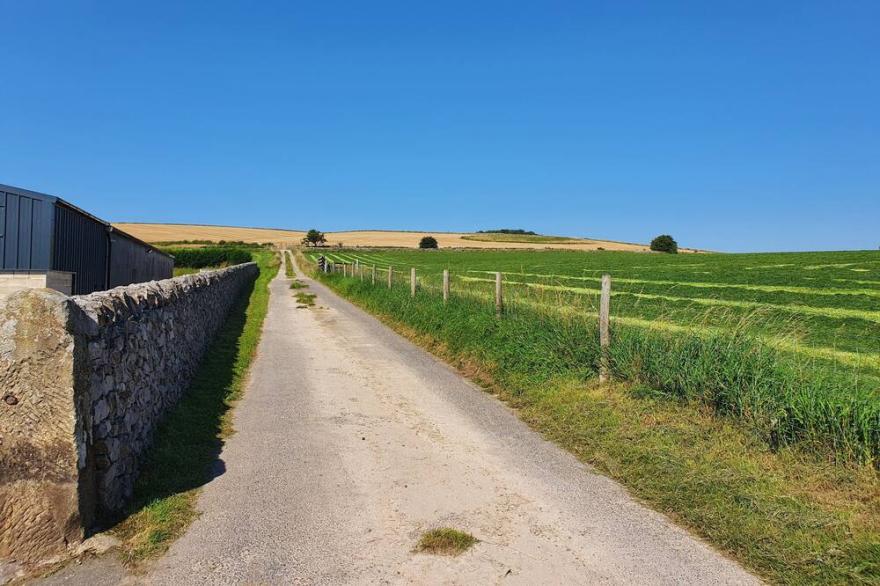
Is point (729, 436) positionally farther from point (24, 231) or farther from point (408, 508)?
point (24, 231)

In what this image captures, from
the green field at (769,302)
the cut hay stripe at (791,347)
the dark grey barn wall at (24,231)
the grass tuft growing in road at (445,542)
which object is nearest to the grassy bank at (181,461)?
the grass tuft growing in road at (445,542)

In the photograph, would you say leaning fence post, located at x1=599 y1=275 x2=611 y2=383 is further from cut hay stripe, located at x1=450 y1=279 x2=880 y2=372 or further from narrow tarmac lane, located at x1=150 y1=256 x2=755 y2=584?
narrow tarmac lane, located at x1=150 y1=256 x2=755 y2=584

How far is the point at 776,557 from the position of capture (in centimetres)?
386

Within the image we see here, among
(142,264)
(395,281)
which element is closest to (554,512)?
(395,281)

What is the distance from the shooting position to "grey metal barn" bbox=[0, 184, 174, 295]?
16438 millimetres

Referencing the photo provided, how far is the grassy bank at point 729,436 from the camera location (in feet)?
13.4

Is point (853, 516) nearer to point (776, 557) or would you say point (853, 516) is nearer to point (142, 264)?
point (776, 557)

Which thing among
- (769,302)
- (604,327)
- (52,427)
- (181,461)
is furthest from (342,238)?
(52,427)

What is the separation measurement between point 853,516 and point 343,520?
11.4 ft

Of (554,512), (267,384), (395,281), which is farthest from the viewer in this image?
(395,281)

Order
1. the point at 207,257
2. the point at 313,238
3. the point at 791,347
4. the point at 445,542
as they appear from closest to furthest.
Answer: the point at 445,542 < the point at 791,347 < the point at 207,257 < the point at 313,238

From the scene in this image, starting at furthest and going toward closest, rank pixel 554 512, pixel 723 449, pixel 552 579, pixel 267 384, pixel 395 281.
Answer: pixel 395 281 < pixel 267 384 < pixel 723 449 < pixel 554 512 < pixel 552 579

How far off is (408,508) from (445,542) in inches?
25.7

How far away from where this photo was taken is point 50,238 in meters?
16.5
